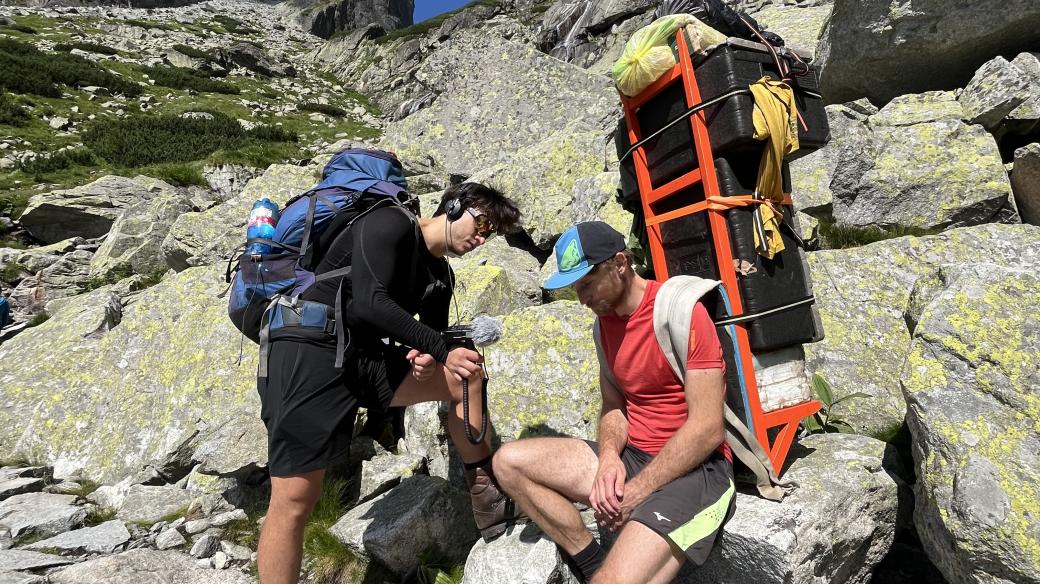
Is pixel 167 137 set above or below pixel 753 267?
above

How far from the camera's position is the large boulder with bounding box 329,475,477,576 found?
4.07 m

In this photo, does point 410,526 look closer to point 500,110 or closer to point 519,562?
point 519,562

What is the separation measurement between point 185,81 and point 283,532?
5716cm

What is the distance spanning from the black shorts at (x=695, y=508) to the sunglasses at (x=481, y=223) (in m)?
2.21

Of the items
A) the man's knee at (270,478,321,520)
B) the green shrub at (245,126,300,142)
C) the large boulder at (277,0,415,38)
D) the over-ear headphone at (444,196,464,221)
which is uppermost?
the large boulder at (277,0,415,38)

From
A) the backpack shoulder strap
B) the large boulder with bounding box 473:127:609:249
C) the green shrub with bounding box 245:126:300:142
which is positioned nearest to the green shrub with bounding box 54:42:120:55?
the green shrub with bounding box 245:126:300:142

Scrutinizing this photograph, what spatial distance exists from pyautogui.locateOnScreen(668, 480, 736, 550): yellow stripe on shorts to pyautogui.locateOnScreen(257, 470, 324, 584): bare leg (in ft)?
7.81

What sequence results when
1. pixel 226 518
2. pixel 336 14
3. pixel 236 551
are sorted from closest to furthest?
1. pixel 236 551
2. pixel 226 518
3. pixel 336 14

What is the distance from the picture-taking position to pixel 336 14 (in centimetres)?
10362

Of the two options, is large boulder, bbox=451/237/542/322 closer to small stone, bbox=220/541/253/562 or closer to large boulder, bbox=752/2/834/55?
small stone, bbox=220/541/253/562

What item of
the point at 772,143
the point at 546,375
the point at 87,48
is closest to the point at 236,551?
the point at 546,375

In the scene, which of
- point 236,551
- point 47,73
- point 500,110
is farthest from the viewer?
point 47,73

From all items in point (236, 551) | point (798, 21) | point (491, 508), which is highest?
point (798, 21)

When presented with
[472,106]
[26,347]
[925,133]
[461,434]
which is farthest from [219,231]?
[925,133]
